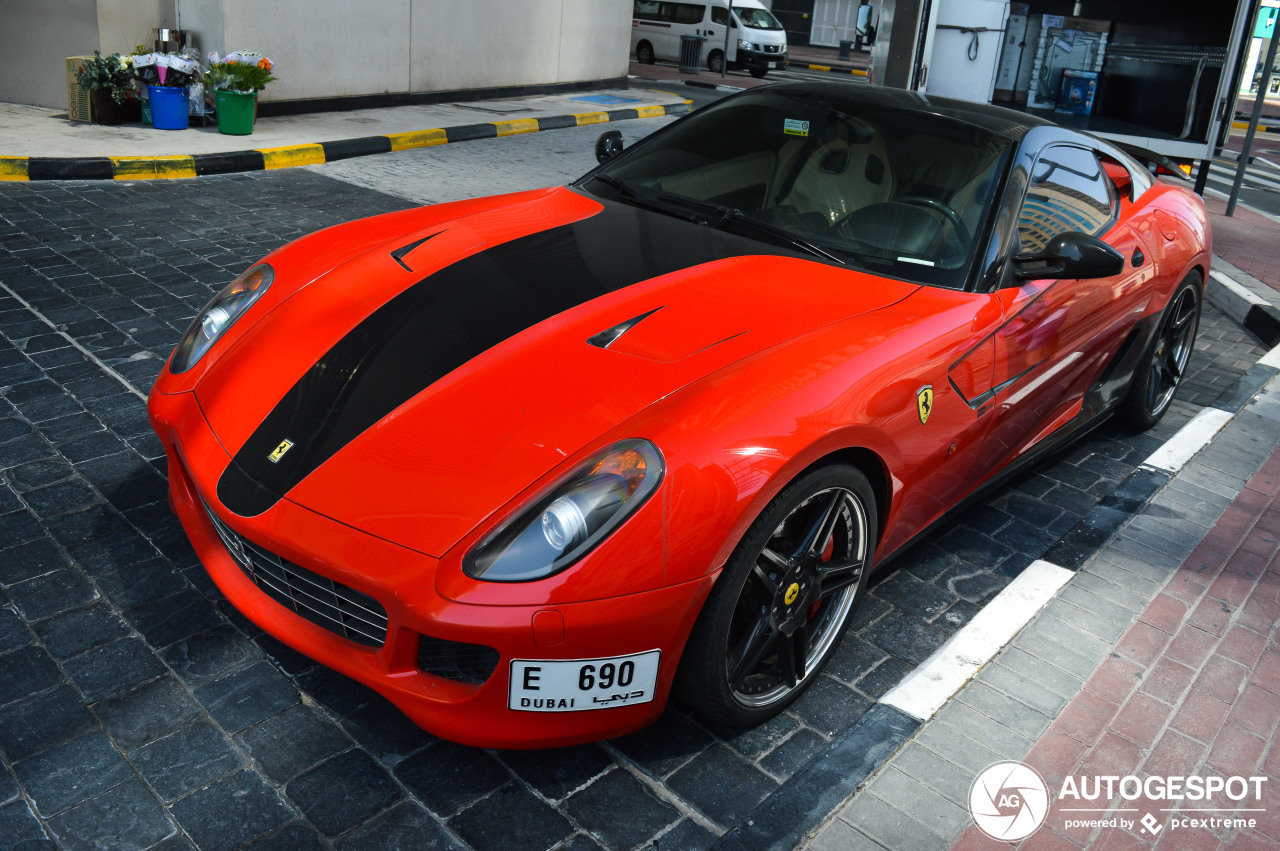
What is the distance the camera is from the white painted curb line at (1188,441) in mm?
4391

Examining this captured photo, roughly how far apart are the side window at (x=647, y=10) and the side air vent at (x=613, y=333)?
24.9m

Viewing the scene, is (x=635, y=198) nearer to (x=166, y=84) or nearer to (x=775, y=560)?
(x=775, y=560)

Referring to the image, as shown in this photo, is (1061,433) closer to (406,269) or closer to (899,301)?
(899,301)

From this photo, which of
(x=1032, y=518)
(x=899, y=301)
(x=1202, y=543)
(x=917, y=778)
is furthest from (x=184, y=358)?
(x=1202, y=543)

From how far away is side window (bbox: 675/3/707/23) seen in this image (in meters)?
25.0

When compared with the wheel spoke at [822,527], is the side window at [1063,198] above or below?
above

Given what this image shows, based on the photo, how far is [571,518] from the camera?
2139 mm

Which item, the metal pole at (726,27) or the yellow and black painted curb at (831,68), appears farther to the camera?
the yellow and black painted curb at (831,68)

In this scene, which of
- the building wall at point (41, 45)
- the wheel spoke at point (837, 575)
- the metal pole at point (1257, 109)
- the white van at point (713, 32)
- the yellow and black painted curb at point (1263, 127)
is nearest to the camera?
the wheel spoke at point (837, 575)

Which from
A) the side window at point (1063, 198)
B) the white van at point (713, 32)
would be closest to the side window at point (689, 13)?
the white van at point (713, 32)

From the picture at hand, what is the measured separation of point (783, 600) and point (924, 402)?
696 millimetres

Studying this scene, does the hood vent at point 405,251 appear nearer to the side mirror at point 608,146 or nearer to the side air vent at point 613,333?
the side air vent at point 613,333

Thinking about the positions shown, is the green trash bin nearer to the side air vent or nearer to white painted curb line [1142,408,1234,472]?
the side air vent

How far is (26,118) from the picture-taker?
9.48 meters
